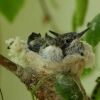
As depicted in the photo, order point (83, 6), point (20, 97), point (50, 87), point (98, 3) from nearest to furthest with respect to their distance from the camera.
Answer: point (50, 87), point (83, 6), point (98, 3), point (20, 97)

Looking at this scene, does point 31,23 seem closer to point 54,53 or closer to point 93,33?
point 93,33

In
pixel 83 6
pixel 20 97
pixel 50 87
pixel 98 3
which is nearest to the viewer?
pixel 50 87

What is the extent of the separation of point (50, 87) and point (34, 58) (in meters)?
0.05

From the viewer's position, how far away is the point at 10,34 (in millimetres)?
1134

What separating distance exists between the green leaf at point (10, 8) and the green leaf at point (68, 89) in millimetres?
200

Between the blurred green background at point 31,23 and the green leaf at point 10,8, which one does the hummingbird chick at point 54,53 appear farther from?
the blurred green background at point 31,23

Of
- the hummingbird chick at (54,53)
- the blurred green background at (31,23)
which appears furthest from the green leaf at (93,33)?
the blurred green background at (31,23)

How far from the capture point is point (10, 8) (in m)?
0.62

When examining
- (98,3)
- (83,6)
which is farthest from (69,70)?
(98,3)

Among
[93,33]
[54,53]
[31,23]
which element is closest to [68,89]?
[54,53]

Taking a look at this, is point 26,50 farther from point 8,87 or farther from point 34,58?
point 8,87

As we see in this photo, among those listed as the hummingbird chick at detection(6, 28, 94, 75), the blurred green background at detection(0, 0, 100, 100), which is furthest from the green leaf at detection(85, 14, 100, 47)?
the blurred green background at detection(0, 0, 100, 100)

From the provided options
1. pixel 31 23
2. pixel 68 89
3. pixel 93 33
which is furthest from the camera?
pixel 31 23

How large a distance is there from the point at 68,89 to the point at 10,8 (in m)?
0.23
